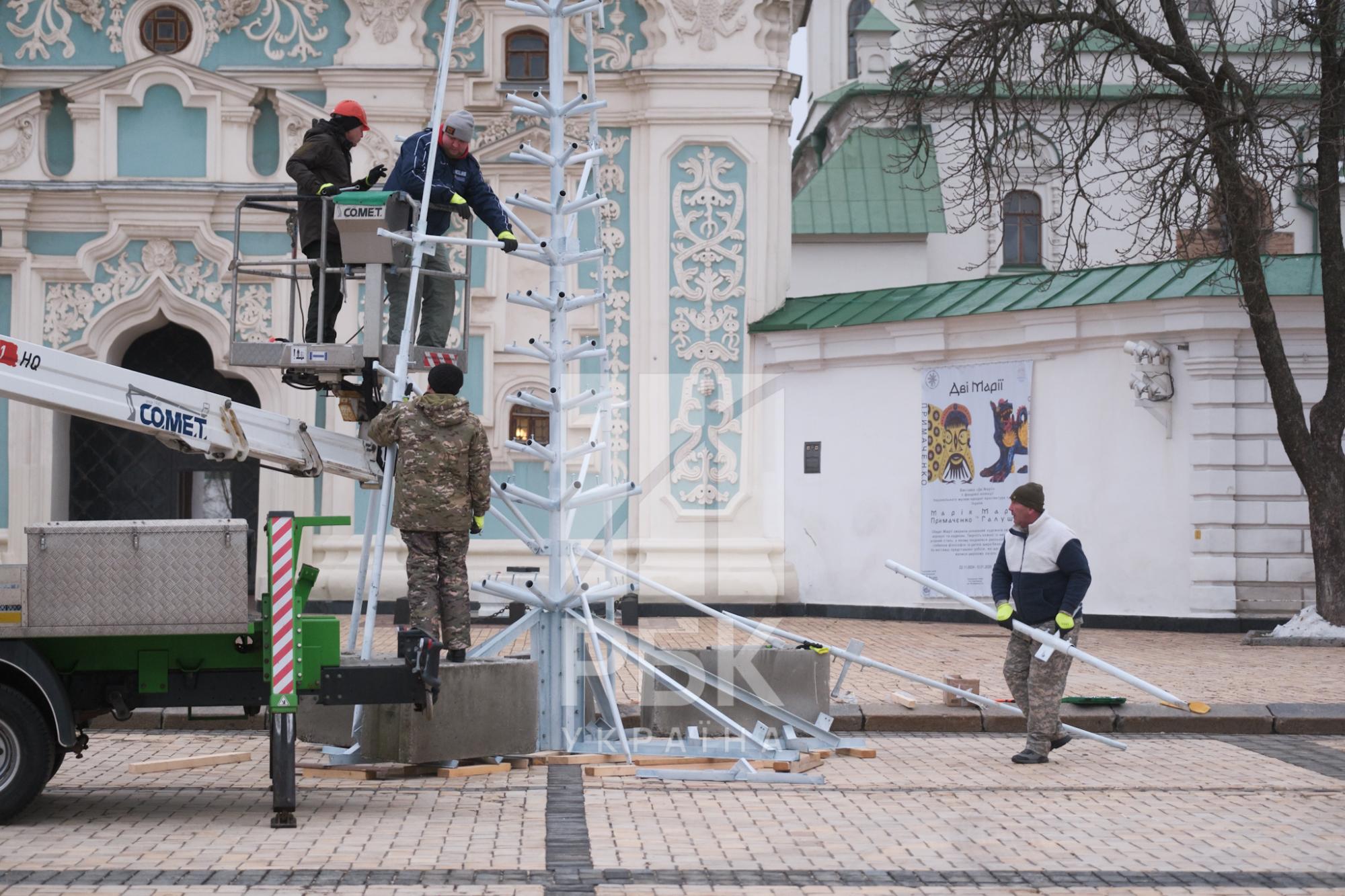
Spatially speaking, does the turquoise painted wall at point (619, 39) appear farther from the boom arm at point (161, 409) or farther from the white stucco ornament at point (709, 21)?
the boom arm at point (161, 409)

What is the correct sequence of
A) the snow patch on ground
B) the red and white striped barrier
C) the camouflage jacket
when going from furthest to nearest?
the snow patch on ground < the camouflage jacket < the red and white striped barrier

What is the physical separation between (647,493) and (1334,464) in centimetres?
907

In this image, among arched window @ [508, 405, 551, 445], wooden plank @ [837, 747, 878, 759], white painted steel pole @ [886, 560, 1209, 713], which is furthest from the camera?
arched window @ [508, 405, 551, 445]

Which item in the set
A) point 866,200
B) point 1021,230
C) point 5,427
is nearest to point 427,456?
point 5,427

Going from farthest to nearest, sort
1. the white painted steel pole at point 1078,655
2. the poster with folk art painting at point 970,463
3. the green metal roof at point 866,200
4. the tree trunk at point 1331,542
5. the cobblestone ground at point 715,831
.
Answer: the green metal roof at point 866,200, the poster with folk art painting at point 970,463, the tree trunk at point 1331,542, the white painted steel pole at point 1078,655, the cobblestone ground at point 715,831

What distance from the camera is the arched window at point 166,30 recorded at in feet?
85.9

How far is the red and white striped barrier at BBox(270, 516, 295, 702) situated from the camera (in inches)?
377

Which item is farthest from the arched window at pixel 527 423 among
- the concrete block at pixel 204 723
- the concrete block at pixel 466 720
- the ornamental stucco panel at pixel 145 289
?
the concrete block at pixel 466 720

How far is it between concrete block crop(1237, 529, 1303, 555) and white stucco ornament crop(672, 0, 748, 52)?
390 inches

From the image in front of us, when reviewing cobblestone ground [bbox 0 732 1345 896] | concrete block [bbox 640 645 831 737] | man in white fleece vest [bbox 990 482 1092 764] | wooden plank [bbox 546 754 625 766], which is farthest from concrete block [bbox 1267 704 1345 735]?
wooden plank [bbox 546 754 625 766]

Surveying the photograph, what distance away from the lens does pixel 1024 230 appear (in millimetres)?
40938

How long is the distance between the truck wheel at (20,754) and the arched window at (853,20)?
42.5m

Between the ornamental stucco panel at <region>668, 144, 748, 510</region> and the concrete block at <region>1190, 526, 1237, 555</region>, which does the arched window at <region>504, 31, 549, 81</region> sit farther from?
the concrete block at <region>1190, 526, 1237, 555</region>

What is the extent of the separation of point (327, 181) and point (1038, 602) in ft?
18.0
